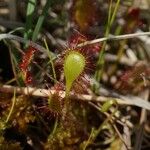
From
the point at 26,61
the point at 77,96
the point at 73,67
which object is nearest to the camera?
the point at 73,67

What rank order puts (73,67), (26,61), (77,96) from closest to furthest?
(73,67)
(26,61)
(77,96)

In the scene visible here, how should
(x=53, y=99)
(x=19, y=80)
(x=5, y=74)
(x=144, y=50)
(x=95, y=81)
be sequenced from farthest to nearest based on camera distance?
(x=144, y=50)
(x=5, y=74)
(x=95, y=81)
(x=19, y=80)
(x=53, y=99)

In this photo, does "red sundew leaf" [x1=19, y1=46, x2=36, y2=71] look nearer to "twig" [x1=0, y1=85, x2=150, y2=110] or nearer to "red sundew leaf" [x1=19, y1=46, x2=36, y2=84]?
"red sundew leaf" [x1=19, y1=46, x2=36, y2=84]

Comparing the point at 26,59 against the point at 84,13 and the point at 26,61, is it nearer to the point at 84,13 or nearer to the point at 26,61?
the point at 26,61

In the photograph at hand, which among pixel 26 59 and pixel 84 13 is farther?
pixel 84 13

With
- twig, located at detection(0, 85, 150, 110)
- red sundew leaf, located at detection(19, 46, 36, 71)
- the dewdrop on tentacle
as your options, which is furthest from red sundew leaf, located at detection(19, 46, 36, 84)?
the dewdrop on tentacle

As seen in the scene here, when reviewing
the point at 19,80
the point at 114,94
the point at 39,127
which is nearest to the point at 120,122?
the point at 114,94

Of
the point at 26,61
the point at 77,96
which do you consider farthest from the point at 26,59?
the point at 77,96

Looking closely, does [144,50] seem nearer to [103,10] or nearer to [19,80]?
[103,10]

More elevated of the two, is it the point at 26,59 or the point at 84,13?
the point at 84,13
